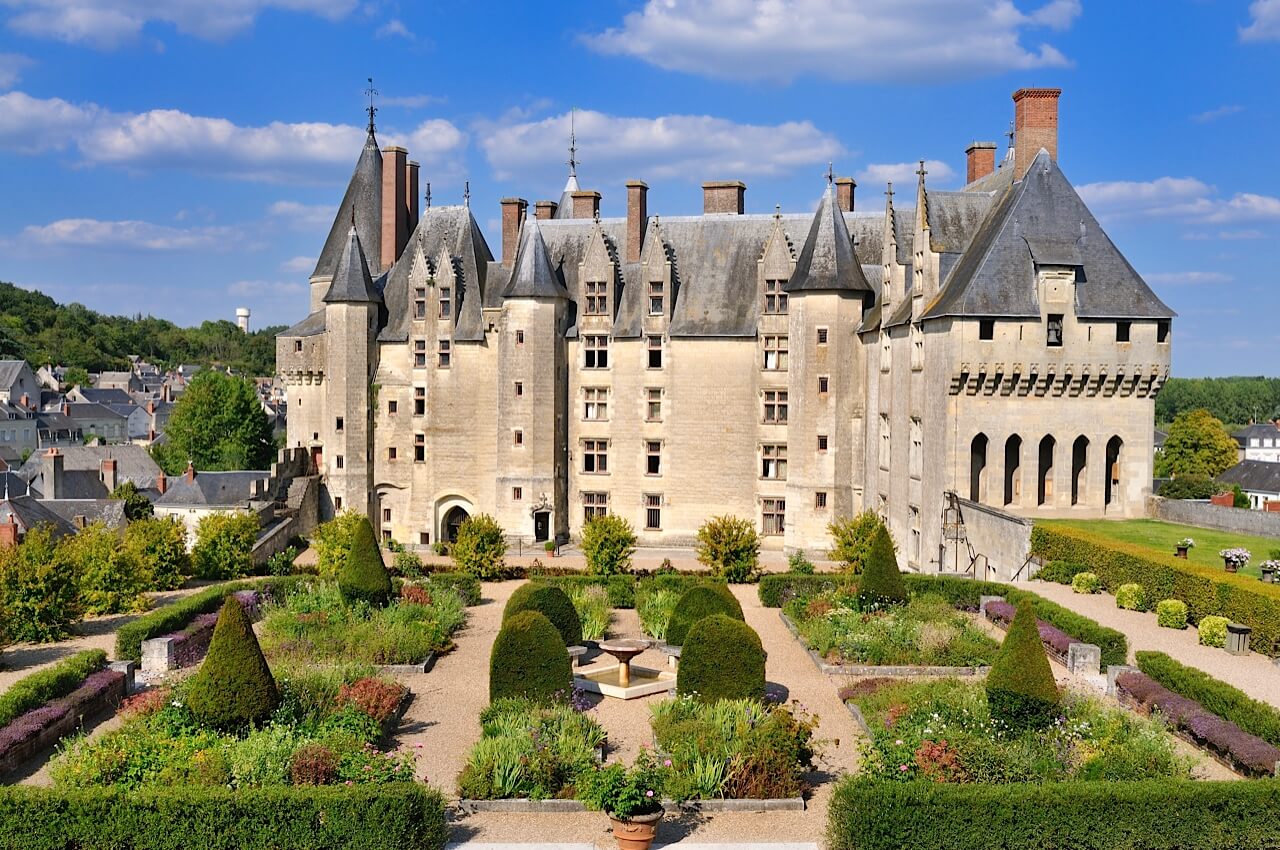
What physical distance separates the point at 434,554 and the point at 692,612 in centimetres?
1754

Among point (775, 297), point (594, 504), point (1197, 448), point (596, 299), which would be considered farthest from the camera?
point (1197, 448)

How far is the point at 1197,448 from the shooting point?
207 ft

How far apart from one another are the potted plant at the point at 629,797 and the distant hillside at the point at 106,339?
391 ft

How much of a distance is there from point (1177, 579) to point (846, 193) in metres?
21.3

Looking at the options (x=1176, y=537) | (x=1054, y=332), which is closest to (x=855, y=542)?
(x=1054, y=332)

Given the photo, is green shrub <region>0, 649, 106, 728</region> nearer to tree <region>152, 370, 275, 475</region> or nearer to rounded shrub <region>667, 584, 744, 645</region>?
rounded shrub <region>667, 584, 744, 645</region>

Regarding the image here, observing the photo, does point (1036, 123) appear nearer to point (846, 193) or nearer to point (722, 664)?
point (846, 193)

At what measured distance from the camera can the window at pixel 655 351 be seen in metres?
38.9

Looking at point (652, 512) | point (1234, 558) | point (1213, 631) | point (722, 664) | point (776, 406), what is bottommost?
point (1213, 631)

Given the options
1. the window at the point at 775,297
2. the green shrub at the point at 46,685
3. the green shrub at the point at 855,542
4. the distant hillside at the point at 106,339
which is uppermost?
the distant hillside at the point at 106,339

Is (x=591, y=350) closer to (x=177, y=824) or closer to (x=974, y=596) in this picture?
(x=974, y=596)

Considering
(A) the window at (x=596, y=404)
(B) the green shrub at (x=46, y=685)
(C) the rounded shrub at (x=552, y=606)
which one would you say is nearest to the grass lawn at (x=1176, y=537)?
(C) the rounded shrub at (x=552, y=606)

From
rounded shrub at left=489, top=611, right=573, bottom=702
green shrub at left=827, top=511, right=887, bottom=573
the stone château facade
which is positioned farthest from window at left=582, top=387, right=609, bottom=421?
rounded shrub at left=489, top=611, right=573, bottom=702

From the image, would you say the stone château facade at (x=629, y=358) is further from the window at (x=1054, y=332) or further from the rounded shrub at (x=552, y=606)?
the rounded shrub at (x=552, y=606)
